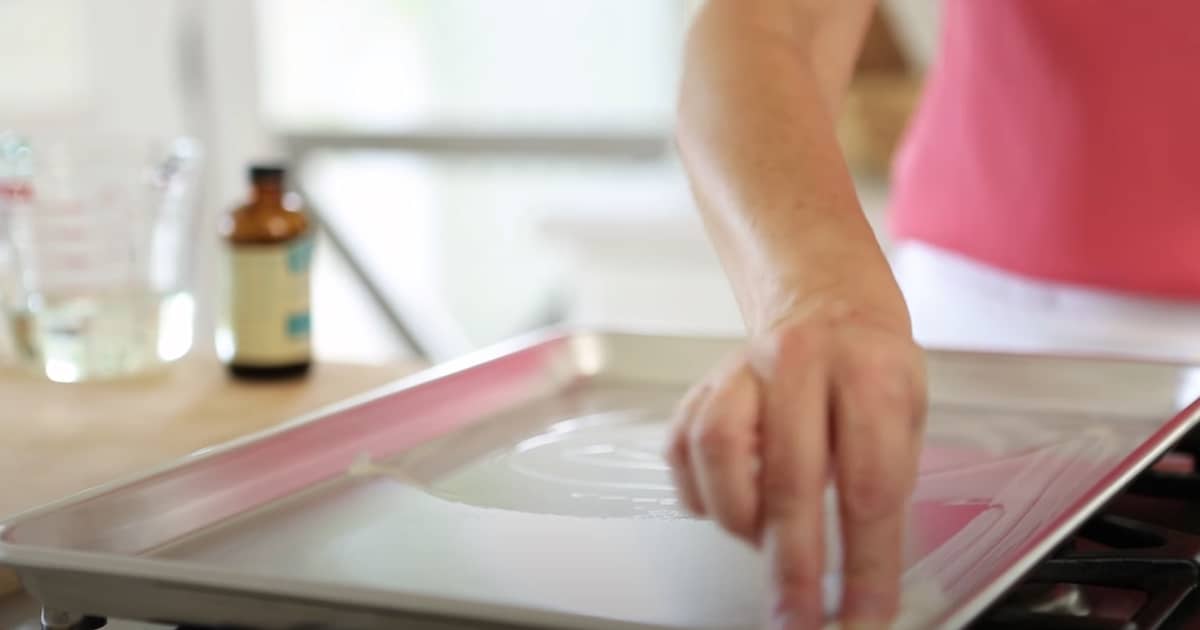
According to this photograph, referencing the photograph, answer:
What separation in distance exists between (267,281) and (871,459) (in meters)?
0.59

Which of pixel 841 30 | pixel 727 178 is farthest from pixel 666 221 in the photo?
pixel 727 178

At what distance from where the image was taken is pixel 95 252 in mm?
996

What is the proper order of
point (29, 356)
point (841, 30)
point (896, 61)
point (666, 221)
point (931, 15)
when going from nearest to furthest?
point (841, 30)
point (29, 356)
point (931, 15)
point (896, 61)
point (666, 221)

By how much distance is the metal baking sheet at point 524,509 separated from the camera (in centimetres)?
41

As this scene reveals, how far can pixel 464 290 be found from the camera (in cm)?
298

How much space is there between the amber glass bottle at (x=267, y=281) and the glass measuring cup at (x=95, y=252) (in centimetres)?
8

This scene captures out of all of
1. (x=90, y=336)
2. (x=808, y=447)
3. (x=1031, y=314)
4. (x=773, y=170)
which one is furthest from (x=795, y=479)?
(x=90, y=336)

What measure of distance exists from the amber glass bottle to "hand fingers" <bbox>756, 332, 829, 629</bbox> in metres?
0.58

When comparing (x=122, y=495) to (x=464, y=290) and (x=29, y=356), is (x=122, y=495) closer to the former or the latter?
(x=29, y=356)

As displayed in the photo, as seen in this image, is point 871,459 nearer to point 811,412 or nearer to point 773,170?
point 811,412

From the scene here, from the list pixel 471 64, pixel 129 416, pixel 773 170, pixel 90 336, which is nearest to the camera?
pixel 773 170

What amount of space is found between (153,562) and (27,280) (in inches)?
24.4

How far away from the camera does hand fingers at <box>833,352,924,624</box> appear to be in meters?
0.40

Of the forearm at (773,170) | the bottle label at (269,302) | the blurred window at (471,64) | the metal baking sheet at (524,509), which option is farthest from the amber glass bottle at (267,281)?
the blurred window at (471,64)
